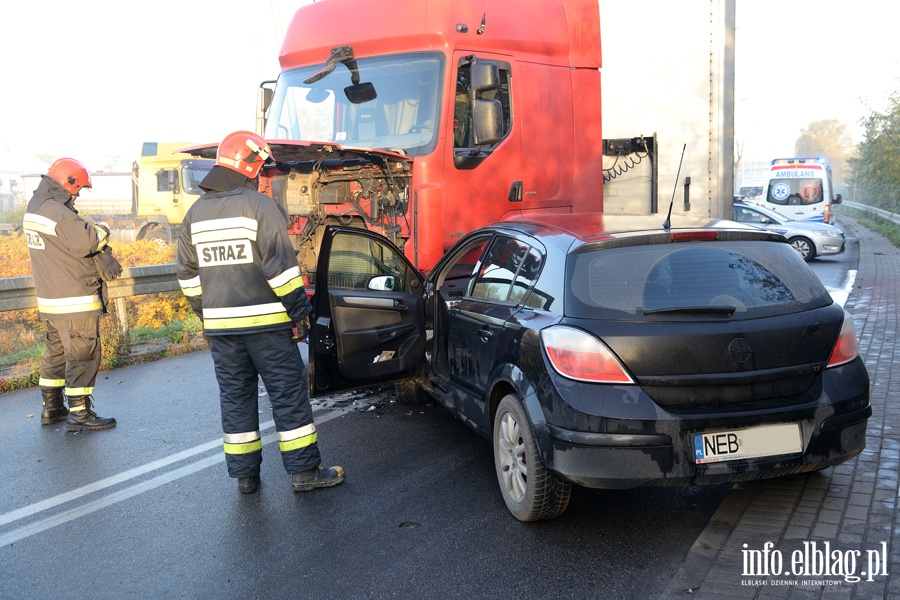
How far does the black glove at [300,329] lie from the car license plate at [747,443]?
2269 millimetres

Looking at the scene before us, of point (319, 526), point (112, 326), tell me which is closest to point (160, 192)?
point (112, 326)

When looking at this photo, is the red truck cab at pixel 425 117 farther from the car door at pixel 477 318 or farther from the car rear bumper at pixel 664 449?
the car rear bumper at pixel 664 449

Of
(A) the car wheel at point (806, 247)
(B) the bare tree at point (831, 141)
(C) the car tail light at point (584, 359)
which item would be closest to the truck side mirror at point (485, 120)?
(C) the car tail light at point (584, 359)

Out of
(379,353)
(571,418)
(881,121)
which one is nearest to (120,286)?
(379,353)

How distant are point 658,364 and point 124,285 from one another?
674cm

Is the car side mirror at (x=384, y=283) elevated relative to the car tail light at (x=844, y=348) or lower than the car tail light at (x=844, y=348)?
elevated

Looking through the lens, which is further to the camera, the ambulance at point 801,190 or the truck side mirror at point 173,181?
the ambulance at point 801,190

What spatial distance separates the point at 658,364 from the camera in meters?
3.57

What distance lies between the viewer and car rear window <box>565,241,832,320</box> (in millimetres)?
3729

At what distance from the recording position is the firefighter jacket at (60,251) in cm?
588

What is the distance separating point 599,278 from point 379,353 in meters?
2.05

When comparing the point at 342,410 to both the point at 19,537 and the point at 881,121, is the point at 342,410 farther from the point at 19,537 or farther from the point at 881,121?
the point at 881,121

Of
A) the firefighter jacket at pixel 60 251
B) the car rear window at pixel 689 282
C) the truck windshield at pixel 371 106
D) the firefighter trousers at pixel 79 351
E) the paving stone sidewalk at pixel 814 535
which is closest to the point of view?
the paving stone sidewalk at pixel 814 535

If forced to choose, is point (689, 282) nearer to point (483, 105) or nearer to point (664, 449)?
point (664, 449)
